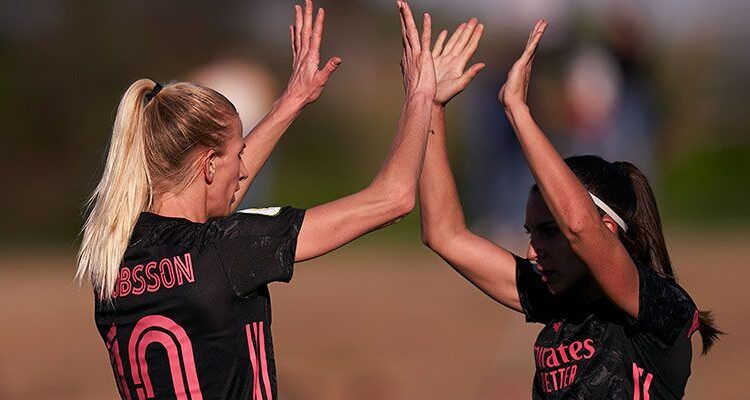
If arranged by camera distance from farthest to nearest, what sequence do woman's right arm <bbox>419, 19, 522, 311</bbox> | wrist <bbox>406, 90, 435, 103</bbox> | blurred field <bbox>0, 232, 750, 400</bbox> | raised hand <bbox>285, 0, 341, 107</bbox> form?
blurred field <bbox>0, 232, 750, 400</bbox> < raised hand <bbox>285, 0, 341, 107</bbox> < woman's right arm <bbox>419, 19, 522, 311</bbox> < wrist <bbox>406, 90, 435, 103</bbox>

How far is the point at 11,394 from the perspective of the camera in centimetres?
844

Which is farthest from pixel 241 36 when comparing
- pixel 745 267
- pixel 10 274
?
pixel 745 267

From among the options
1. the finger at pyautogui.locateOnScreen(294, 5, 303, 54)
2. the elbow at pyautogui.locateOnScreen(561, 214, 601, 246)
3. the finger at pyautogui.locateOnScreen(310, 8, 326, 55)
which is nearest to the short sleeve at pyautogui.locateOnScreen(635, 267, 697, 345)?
the elbow at pyautogui.locateOnScreen(561, 214, 601, 246)

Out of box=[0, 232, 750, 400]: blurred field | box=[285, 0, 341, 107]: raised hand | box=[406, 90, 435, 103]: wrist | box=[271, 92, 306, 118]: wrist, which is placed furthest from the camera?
box=[0, 232, 750, 400]: blurred field

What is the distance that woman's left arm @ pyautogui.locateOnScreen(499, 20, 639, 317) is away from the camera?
312cm

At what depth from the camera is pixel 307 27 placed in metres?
4.00

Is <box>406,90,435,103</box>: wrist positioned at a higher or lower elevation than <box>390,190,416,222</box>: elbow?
higher

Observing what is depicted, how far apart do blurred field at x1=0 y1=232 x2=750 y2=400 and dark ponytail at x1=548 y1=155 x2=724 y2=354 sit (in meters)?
4.77

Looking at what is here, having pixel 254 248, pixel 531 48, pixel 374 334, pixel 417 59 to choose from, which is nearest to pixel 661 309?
pixel 531 48

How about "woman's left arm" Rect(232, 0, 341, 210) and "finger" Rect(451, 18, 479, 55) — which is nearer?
"finger" Rect(451, 18, 479, 55)

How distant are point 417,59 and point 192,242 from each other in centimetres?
88

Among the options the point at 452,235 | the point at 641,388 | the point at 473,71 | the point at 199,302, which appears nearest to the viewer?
the point at 199,302

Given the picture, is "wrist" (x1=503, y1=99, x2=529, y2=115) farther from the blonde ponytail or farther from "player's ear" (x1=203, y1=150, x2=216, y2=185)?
the blonde ponytail

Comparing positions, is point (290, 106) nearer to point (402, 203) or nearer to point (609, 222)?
point (402, 203)
